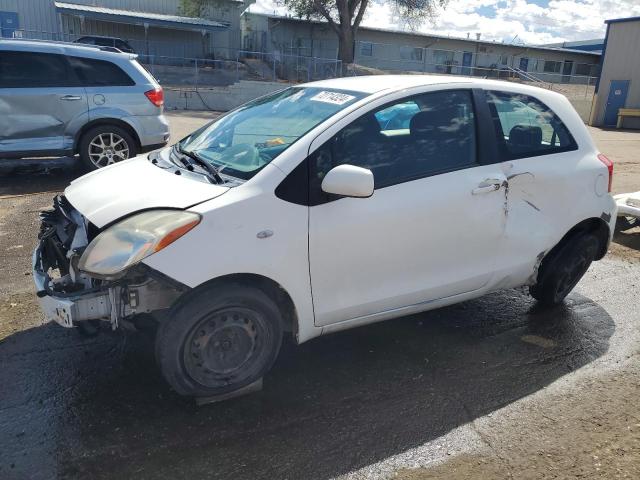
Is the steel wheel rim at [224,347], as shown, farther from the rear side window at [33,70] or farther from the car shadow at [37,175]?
the rear side window at [33,70]

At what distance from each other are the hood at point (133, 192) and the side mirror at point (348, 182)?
1.83 ft

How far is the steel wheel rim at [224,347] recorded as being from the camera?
9.23 ft

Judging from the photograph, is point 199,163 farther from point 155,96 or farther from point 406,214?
point 155,96

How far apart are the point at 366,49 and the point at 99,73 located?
34.9 meters

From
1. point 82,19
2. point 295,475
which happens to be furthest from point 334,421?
point 82,19

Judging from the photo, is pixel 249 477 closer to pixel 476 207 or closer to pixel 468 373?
pixel 468 373

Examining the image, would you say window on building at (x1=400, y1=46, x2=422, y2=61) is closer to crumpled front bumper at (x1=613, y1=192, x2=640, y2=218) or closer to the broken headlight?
crumpled front bumper at (x1=613, y1=192, x2=640, y2=218)

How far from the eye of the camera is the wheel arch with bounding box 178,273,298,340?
2.76 meters

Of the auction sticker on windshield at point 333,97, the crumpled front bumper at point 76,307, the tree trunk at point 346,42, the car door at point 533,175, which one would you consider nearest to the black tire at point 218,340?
A: the crumpled front bumper at point 76,307

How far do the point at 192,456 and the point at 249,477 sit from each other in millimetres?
316

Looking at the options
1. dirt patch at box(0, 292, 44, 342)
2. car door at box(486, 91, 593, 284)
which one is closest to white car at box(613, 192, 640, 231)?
car door at box(486, 91, 593, 284)

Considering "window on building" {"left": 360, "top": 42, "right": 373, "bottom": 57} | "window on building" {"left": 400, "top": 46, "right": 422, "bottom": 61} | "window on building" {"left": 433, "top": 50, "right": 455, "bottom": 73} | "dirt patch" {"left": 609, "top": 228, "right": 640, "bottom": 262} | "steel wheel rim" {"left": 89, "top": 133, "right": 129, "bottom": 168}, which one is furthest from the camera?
"window on building" {"left": 400, "top": 46, "right": 422, "bottom": 61}

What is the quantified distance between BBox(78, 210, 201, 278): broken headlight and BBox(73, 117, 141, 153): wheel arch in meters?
5.68

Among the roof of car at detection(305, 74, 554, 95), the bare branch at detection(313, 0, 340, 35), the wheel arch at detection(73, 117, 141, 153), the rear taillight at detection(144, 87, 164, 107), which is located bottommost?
the wheel arch at detection(73, 117, 141, 153)
